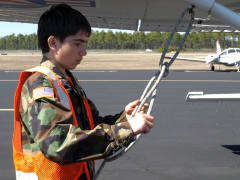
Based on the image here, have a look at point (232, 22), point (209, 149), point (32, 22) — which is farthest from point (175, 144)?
point (232, 22)

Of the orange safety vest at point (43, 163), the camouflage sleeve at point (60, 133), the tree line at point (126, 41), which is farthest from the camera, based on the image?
the tree line at point (126, 41)

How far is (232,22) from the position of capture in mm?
1608

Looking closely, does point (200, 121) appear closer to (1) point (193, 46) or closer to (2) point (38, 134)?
(2) point (38, 134)

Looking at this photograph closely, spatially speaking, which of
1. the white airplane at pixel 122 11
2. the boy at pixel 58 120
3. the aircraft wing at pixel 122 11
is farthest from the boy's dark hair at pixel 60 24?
the aircraft wing at pixel 122 11

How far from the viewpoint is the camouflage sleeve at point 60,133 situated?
1.29 metres

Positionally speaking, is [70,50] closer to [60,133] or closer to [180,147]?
[60,133]

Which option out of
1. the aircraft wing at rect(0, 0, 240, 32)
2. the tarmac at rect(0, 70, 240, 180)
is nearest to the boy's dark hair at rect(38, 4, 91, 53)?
the aircraft wing at rect(0, 0, 240, 32)

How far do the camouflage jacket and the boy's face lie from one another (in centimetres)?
15

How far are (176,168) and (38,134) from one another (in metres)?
4.02

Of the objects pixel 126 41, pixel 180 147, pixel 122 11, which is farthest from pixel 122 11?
pixel 126 41

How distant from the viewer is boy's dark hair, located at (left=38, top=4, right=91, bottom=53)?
4.77ft

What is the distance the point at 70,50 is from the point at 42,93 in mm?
269

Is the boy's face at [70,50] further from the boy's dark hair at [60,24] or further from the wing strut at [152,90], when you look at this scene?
the wing strut at [152,90]

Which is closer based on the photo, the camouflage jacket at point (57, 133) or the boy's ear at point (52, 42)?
the camouflage jacket at point (57, 133)
